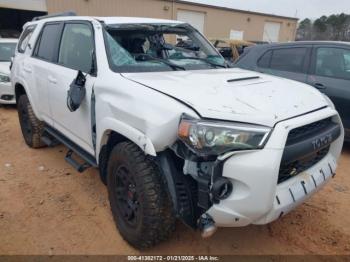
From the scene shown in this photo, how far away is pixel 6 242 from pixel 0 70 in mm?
5794

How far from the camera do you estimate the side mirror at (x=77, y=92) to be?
119 inches

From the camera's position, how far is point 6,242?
9.43 ft

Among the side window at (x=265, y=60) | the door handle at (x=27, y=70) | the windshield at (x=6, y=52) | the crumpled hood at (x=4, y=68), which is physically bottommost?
the crumpled hood at (x=4, y=68)

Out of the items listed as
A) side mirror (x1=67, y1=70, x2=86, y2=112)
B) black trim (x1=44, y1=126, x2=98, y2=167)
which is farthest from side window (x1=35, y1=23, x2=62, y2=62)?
side mirror (x1=67, y1=70, x2=86, y2=112)

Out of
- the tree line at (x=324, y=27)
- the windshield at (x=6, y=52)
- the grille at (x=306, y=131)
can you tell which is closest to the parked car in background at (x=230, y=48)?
the windshield at (x=6, y=52)

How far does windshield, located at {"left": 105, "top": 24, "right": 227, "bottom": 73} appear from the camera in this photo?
2998 millimetres

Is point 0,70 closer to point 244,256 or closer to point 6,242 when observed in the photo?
point 6,242

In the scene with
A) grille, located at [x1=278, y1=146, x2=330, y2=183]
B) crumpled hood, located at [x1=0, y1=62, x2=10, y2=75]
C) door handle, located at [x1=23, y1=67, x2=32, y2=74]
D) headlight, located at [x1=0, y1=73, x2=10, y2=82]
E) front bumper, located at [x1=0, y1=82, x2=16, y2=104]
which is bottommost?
front bumper, located at [x1=0, y1=82, x2=16, y2=104]

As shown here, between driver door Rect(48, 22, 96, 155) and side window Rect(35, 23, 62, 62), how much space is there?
0.56ft

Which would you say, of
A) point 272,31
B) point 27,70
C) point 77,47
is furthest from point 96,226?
point 272,31

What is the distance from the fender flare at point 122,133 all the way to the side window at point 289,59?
11.9ft

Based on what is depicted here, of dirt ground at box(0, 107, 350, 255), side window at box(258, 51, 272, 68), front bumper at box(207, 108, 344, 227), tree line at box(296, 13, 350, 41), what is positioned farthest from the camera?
tree line at box(296, 13, 350, 41)

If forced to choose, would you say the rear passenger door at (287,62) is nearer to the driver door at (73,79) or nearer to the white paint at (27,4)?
the driver door at (73,79)

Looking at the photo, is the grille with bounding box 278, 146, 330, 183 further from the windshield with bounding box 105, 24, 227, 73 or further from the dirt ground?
the windshield with bounding box 105, 24, 227, 73
